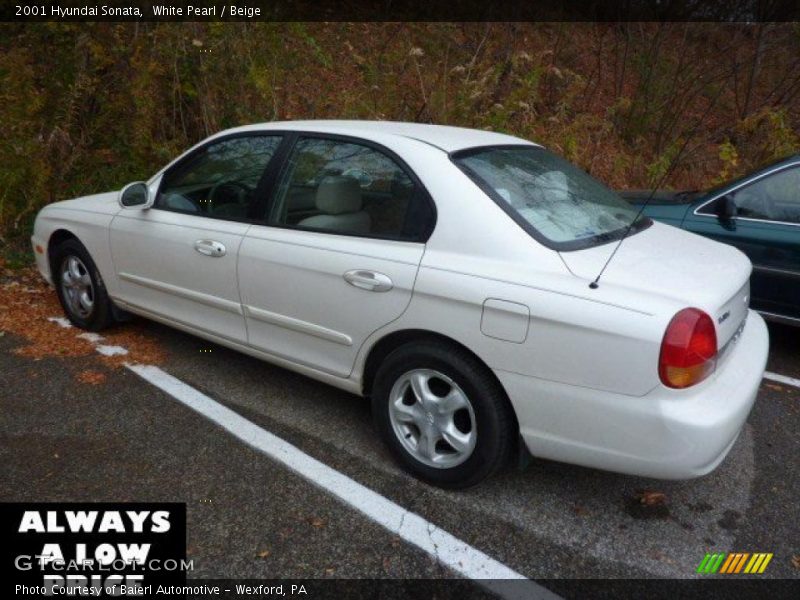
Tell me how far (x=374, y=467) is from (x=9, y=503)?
5.17 feet

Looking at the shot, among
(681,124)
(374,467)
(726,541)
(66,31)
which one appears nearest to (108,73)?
(66,31)

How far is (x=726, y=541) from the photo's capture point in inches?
101

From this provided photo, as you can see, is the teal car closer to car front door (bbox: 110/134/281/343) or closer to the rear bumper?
the rear bumper

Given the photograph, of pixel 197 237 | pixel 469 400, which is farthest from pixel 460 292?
pixel 197 237

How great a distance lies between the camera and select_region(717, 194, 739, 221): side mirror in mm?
4297

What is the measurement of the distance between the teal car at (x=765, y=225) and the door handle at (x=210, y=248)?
3.17 m

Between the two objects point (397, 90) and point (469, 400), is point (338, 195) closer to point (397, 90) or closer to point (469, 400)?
point (469, 400)

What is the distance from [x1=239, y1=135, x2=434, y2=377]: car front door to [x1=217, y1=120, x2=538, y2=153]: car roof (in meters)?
0.08

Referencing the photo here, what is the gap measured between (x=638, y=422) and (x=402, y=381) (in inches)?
40.2

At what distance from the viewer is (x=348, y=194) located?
3.13 m

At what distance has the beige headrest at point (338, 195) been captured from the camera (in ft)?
10.2

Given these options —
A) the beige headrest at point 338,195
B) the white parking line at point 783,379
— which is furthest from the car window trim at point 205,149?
the white parking line at point 783,379

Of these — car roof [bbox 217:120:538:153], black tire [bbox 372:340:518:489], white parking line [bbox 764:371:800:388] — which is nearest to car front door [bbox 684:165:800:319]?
white parking line [bbox 764:371:800:388]

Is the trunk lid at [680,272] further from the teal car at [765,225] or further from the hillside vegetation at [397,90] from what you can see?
the hillside vegetation at [397,90]
